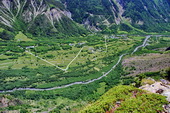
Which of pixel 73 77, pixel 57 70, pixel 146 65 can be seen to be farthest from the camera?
pixel 57 70

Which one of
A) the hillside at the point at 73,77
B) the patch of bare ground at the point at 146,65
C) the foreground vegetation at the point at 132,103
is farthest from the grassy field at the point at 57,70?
the foreground vegetation at the point at 132,103

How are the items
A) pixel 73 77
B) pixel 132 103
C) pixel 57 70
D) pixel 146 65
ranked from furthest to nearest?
pixel 57 70
pixel 146 65
pixel 73 77
pixel 132 103

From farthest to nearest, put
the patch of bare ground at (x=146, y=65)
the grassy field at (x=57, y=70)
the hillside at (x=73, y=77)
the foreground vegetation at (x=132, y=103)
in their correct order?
1. the patch of bare ground at (x=146, y=65)
2. the grassy field at (x=57, y=70)
3. the hillside at (x=73, y=77)
4. the foreground vegetation at (x=132, y=103)

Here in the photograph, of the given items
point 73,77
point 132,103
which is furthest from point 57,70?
point 132,103

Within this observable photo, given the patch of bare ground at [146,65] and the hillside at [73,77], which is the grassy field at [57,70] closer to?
the hillside at [73,77]

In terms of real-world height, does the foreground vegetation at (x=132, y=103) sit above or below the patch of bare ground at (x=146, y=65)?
above

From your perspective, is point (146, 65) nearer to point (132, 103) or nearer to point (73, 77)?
point (73, 77)

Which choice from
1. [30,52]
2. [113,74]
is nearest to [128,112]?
[113,74]

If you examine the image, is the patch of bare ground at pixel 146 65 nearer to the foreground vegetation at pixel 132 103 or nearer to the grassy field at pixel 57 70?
the grassy field at pixel 57 70

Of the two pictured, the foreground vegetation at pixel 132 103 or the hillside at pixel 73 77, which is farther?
the hillside at pixel 73 77

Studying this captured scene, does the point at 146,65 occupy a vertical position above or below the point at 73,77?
below

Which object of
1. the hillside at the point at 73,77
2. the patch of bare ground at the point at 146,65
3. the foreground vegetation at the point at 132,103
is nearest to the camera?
the foreground vegetation at the point at 132,103

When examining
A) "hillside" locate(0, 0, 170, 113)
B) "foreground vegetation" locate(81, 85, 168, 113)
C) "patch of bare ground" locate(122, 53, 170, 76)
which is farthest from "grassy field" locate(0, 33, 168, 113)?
"foreground vegetation" locate(81, 85, 168, 113)
